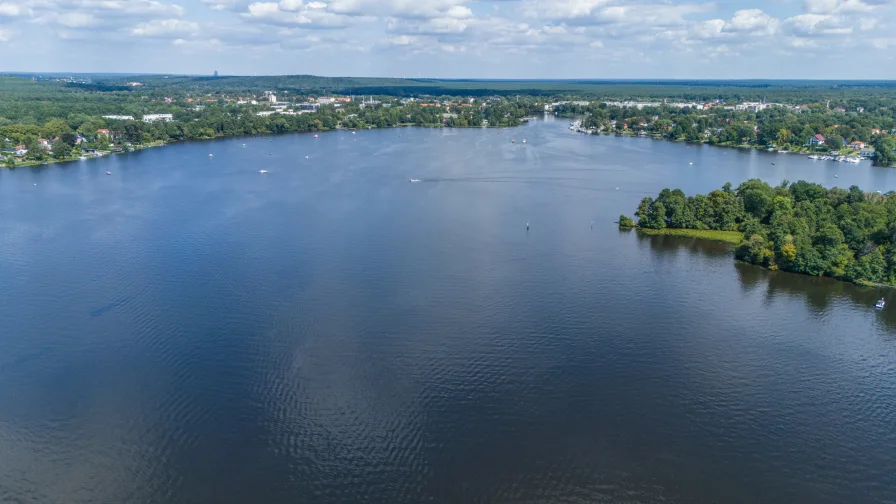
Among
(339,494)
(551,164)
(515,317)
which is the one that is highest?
(551,164)

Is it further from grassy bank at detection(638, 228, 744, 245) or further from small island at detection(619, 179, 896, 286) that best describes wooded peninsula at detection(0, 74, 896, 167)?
grassy bank at detection(638, 228, 744, 245)

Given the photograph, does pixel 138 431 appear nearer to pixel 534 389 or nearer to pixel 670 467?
pixel 534 389

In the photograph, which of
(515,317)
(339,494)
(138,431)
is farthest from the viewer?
(515,317)

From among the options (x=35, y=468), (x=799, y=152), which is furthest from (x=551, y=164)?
(x=35, y=468)

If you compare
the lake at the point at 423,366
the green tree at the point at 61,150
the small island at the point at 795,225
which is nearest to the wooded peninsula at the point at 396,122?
the green tree at the point at 61,150

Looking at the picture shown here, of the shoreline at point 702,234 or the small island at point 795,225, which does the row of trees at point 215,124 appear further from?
the small island at point 795,225

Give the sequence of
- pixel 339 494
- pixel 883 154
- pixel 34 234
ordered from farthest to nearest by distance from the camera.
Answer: pixel 883 154
pixel 34 234
pixel 339 494
